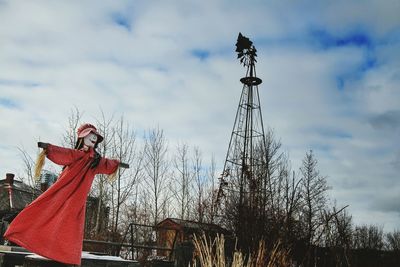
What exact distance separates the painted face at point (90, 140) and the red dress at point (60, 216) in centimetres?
19

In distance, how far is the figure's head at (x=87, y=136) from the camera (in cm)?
455

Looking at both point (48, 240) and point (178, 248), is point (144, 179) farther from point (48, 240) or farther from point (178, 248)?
point (48, 240)

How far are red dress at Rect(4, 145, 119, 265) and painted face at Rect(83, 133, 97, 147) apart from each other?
19 centimetres

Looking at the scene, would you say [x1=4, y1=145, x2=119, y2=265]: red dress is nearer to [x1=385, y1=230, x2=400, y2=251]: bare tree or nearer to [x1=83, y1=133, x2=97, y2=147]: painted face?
[x1=83, y1=133, x2=97, y2=147]: painted face

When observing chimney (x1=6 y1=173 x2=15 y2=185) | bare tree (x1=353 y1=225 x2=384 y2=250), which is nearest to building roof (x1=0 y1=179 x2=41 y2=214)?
chimney (x1=6 y1=173 x2=15 y2=185)

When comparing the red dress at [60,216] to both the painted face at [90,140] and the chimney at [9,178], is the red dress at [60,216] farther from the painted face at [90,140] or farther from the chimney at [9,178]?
the chimney at [9,178]

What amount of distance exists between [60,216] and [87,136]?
3.21ft

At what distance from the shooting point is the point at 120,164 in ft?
15.4

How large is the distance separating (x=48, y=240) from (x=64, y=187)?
0.55 metres

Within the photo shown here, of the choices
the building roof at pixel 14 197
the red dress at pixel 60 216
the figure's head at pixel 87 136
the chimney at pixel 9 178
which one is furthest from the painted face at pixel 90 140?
the chimney at pixel 9 178

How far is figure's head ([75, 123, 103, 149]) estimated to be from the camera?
455cm

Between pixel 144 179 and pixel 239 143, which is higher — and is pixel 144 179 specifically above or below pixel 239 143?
below

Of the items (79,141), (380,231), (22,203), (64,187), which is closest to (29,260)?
(64,187)

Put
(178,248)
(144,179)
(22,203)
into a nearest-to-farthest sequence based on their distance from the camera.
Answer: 1. (178,248)
2. (144,179)
3. (22,203)
